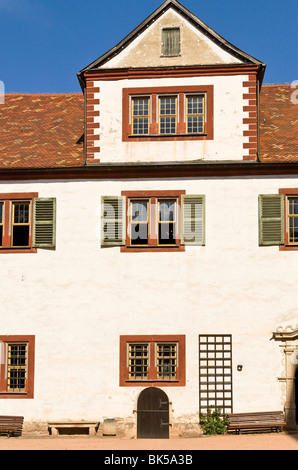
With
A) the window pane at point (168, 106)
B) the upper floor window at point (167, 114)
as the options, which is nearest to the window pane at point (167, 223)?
the upper floor window at point (167, 114)

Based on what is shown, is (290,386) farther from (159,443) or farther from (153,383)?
(159,443)

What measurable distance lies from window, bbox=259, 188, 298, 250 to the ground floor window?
3220mm

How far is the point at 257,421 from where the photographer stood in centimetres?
2608

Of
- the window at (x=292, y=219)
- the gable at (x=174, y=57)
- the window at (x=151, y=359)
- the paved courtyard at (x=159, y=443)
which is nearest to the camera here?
the paved courtyard at (x=159, y=443)

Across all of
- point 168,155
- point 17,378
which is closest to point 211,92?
point 168,155

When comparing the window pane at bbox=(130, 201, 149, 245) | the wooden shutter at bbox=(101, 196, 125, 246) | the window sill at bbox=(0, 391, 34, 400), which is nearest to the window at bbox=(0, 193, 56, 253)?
the wooden shutter at bbox=(101, 196, 125, 246)

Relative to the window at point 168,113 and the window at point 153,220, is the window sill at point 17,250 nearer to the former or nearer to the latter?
the window at point 153,220

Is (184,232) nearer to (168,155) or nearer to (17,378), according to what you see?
(168,155)

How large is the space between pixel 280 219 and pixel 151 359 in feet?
18.7

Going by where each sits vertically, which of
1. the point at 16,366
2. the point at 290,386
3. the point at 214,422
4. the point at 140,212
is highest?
the point at 140,212

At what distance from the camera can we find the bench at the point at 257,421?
2595 cm

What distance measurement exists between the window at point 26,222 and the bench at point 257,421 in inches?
301

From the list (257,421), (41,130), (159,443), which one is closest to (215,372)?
(257,421)
